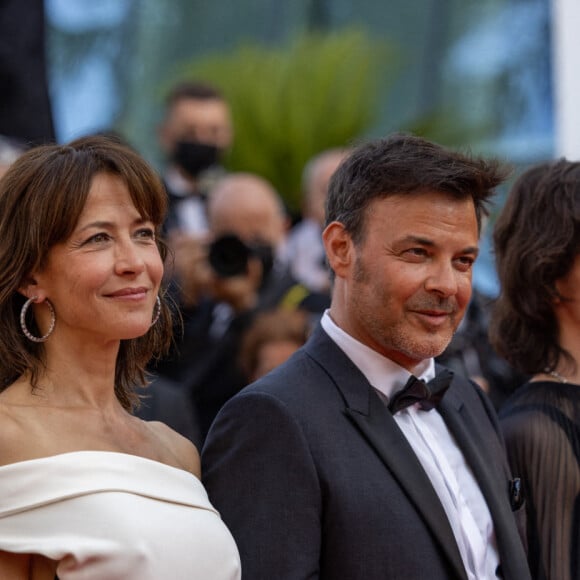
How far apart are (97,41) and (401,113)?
2908 mm

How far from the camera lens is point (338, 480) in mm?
3168

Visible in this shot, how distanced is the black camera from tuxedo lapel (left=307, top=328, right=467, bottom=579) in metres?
2.26

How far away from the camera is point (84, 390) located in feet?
10.7

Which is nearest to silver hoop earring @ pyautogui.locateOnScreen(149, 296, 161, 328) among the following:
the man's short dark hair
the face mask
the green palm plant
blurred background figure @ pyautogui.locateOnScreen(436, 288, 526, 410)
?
the man's short dark hair

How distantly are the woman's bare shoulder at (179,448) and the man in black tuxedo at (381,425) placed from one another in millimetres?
67

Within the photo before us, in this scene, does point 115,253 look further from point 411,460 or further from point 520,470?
point 520,470

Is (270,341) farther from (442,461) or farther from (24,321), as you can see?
(24,321)

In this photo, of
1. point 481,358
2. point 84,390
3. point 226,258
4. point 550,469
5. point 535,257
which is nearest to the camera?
point 84,390

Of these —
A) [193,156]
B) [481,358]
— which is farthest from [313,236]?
[481,358]

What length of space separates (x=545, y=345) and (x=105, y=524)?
1.63m

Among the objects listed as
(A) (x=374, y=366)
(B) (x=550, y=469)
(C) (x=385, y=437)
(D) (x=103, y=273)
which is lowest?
(B) (x=550, y=469)

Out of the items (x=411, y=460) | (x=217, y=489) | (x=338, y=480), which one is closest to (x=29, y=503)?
(x=217, y=489)

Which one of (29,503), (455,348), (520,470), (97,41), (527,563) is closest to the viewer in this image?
(29,503)

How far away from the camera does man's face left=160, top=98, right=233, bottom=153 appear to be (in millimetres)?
6992
